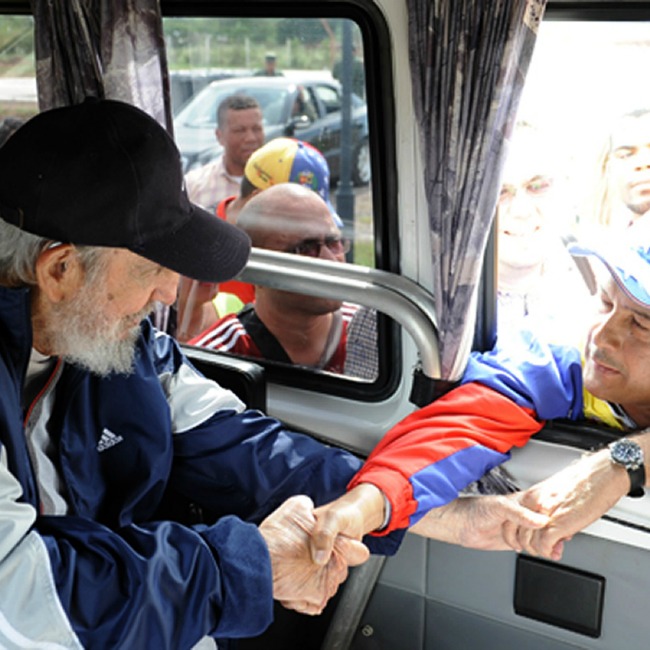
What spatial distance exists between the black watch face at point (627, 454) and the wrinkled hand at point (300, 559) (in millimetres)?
651

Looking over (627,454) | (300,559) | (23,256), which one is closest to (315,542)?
(300,559)

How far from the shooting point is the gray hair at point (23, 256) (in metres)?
1.88

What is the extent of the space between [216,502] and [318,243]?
0.90 metres

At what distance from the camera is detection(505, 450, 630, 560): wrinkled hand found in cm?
221

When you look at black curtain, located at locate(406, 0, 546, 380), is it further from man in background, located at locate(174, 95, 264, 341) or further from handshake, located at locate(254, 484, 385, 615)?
man in background, located at locate(174, 95, 264, 341)

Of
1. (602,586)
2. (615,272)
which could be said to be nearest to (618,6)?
(615,272)

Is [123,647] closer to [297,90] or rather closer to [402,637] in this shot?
[402,637]

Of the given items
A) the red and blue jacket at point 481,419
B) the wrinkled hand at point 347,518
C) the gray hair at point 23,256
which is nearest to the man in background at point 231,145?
the red and blue jacket at point 481,419

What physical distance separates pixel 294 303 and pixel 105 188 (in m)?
1.21

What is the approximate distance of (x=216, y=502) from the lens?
7.82ft

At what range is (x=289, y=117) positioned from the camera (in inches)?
112

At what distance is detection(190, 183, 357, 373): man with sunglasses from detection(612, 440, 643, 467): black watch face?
3.12ft

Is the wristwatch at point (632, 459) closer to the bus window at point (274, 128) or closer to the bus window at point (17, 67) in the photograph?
the bus window at point (274, 128)

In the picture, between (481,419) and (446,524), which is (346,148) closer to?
(481,419)
